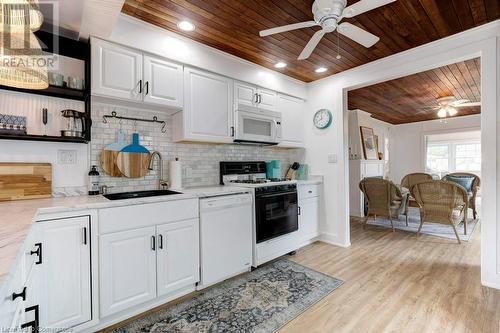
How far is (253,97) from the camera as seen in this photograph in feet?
9.97

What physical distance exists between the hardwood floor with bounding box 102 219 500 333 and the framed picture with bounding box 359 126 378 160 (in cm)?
243

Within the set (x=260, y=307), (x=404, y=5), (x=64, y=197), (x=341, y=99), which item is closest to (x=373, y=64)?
(x=341, y=99)

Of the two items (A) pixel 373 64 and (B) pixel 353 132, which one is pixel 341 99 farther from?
(B) pixel 353 132

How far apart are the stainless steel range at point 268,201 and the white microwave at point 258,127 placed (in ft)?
1.40

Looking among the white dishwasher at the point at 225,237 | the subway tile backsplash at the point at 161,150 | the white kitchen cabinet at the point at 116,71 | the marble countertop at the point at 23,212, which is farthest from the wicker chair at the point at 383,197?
the white kitchen cabinet at the point at 116,71

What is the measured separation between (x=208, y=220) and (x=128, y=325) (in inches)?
38.4

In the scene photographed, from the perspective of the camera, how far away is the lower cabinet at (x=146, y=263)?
172 cm

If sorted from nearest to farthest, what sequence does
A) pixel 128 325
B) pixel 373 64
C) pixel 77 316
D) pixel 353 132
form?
pixel 77 316 → pixel 128 325 → pixel 373 64 → pixel 353 132

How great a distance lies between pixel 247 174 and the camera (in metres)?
3.26

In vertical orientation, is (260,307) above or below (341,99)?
below

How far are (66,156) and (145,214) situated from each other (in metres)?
0.90

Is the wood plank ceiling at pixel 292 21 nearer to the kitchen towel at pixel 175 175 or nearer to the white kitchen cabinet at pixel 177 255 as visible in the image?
the kitchen towel at pixel 175 175

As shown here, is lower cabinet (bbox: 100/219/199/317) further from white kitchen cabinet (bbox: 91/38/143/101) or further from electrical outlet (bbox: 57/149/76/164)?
white kitchen cabinet (bbox: 91/38/143/101)

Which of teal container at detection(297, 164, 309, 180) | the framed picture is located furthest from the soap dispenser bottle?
the framed picture
